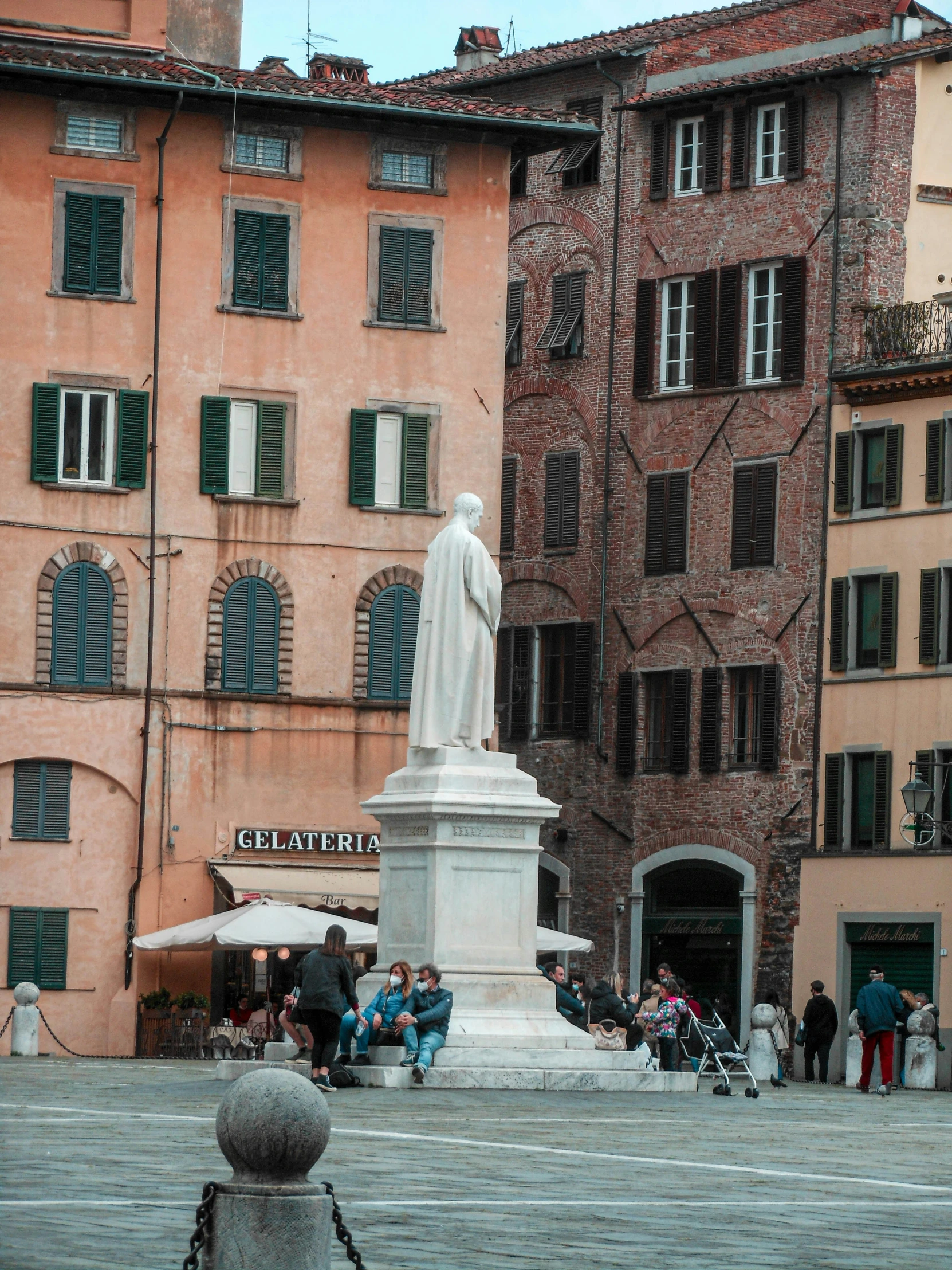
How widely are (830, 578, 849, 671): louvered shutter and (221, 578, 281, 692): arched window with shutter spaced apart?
10901 mm

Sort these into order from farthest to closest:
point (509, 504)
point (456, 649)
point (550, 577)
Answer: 1. point (509, 504)
2. point (550, 577)
3. point (456, 649)

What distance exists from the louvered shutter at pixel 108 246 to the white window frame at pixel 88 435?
1538 millimetres

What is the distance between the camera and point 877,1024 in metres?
33.6

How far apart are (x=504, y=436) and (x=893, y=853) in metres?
12.7

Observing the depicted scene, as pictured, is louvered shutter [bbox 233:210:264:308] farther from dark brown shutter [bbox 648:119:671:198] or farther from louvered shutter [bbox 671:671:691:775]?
louvered shutter [bbox 671:671:691:775]

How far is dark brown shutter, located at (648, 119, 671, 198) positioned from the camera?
50719 mm

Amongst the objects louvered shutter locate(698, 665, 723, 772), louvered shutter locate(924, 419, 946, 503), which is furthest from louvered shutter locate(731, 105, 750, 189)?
louvered shutter locate(698, 665, 723, 772)

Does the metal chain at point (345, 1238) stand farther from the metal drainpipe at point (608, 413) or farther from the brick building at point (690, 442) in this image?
the metal drainpipe at point (608, 413)

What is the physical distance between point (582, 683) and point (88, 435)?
13.2 metres

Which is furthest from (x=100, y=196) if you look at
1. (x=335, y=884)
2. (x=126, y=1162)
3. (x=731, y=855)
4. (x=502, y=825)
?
(x=126, y=1162)

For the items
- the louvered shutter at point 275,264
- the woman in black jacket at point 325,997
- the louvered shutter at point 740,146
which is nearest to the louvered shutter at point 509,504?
the louvered shutter at point 740,146

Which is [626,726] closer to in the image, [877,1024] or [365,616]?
[365,616]

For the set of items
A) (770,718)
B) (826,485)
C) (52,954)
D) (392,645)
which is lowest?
(52,954)

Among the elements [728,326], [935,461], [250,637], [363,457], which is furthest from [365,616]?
[728,326]
